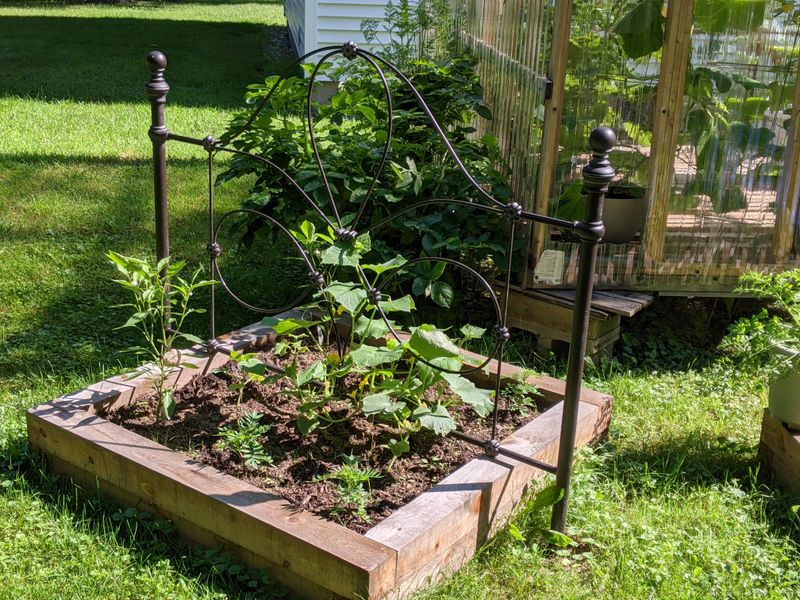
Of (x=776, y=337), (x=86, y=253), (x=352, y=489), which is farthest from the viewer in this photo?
(x=86, y=253)

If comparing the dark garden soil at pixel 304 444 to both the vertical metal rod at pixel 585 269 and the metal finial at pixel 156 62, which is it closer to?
the vertical metal rod at pixel 585 269

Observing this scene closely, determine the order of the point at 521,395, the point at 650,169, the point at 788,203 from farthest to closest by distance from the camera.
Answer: the point at 788,203 → the point at 650,169 → the point at 521,395

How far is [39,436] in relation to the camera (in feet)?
11.4

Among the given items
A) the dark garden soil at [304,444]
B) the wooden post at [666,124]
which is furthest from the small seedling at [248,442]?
the wooden post at [666,124]

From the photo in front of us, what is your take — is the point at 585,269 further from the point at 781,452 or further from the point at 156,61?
the point at 156,61

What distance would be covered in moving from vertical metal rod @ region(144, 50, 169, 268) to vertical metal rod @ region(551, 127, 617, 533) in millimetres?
1800

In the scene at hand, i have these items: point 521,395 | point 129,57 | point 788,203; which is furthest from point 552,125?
point 129,57

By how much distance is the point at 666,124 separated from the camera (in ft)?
14.6

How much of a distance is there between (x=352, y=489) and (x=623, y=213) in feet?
7.75

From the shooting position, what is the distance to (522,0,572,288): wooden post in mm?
4355

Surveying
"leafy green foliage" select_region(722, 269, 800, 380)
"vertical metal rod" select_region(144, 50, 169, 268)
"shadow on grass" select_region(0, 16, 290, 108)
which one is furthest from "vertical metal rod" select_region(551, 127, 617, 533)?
"shadow on grass" select_region(0, 16, 290, 108)

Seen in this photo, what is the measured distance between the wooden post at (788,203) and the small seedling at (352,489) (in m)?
2.65

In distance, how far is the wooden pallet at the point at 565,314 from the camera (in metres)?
4.57

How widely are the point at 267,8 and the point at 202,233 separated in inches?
703
